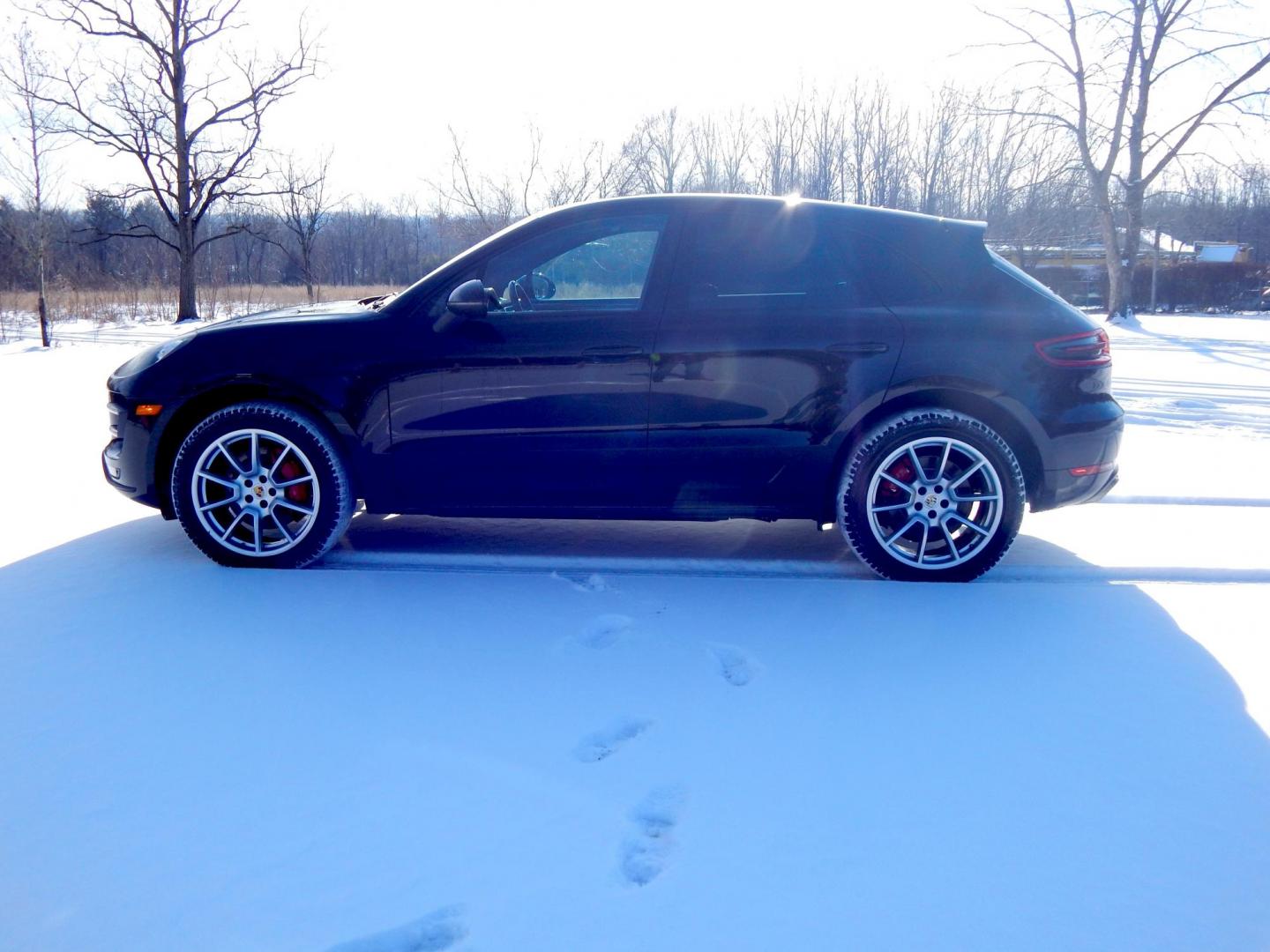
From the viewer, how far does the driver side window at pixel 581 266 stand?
4.12 m

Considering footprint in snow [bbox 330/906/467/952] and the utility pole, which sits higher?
the utility pole

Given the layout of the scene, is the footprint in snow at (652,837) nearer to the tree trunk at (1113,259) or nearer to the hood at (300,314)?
the hood at (300,314)

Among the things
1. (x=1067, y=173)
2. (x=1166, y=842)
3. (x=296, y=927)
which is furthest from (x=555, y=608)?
(x=1067, y=173)

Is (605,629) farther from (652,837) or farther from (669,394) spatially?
(652,837)

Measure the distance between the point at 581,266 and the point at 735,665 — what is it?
1.93 meters

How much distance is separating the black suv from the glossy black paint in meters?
0.01

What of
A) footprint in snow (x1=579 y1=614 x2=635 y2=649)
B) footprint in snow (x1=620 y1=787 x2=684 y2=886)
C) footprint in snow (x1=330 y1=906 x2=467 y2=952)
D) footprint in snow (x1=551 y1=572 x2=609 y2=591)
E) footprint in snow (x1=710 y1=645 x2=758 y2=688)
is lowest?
footprint in snow (x1=330 y1=906 x2=467 y2=952)

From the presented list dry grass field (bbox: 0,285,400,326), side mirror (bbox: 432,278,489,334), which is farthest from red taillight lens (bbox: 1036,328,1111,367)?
dry grass field (bbox: 0,285,400,326)

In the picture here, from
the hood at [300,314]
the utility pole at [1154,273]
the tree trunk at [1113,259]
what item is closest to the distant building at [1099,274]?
the utility pole at [1154,273]

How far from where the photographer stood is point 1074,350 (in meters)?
3.97

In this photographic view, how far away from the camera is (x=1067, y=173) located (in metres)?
28.2

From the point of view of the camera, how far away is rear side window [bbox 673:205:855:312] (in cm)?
403

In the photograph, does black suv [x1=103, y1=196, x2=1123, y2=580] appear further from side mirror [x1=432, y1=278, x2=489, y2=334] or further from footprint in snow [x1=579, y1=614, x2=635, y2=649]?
footprint in snow [x1=579, y1=614, x2=635, y2=649]

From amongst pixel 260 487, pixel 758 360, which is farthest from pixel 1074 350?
pixel 260 487
